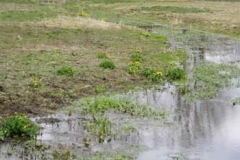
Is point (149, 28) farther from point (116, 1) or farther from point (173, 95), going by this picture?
point (116, 1)

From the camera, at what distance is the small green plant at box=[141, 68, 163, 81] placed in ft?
67.1

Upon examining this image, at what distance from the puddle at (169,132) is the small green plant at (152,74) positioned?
1.50 meters

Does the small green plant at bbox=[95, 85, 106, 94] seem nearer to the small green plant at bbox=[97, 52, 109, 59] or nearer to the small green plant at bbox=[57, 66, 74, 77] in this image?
the small green plant at bbox=[57, 66, 74, 77]

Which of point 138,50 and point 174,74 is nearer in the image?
point 174,74

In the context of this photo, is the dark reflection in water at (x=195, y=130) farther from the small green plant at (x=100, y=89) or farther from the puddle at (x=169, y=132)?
the small green plant at (x=100, y=89)

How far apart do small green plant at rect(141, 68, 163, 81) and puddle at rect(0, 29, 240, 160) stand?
150 cm

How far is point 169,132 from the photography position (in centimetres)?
1409

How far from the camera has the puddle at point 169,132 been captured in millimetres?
12312

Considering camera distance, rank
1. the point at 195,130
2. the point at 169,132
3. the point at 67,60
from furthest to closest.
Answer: the point at 67,60, the point at 195,130, the point at 169,132

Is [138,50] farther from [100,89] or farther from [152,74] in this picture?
[100,89]

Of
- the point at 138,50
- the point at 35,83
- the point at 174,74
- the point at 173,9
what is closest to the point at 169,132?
the point at 35,83

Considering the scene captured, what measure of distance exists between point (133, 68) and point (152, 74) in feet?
3.50

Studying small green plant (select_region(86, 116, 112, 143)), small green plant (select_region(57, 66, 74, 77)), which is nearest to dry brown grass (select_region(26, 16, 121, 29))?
small green plant (select_region(57, 66, 74, 77))

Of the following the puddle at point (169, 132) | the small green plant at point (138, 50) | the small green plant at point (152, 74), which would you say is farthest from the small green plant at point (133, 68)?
the small green plant at point (138, 50)
